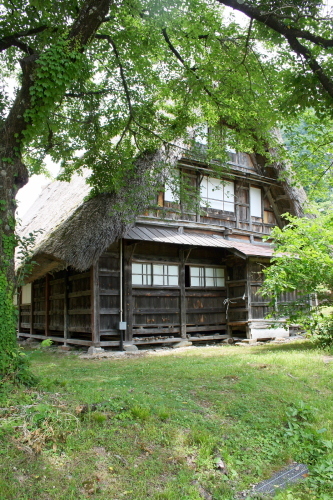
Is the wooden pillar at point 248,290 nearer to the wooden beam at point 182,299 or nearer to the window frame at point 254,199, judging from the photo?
the wooden beam at point 182,299

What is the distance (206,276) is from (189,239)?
6.43 ft

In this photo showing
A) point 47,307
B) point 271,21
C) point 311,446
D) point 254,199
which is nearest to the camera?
point 311,446

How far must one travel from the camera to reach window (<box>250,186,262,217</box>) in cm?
1491

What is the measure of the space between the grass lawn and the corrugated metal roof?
218 inches

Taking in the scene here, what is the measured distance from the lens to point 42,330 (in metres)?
15.2

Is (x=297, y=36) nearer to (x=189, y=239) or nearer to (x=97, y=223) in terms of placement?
(x=97, y=223)

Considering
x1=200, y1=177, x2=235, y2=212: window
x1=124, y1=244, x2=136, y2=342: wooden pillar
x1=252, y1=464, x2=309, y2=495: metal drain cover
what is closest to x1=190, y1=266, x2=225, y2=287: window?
x1=200, y1=177, x2=235, y2=212: window

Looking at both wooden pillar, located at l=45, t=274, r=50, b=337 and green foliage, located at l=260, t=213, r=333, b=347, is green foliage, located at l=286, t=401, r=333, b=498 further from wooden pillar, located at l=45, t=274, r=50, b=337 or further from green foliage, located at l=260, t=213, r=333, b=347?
wooden pillar, located at l=45, t=274, r=50, b=337

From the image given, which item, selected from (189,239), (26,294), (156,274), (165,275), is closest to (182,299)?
(165,275)

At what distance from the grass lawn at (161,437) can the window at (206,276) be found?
23.1ft

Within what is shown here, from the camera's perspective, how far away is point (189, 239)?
1219 centimetres

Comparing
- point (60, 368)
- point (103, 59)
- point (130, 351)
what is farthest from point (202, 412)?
point (103, 59)

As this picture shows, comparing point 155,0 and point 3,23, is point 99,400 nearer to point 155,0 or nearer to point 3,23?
point 3,23

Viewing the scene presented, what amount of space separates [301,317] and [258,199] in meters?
7.07
